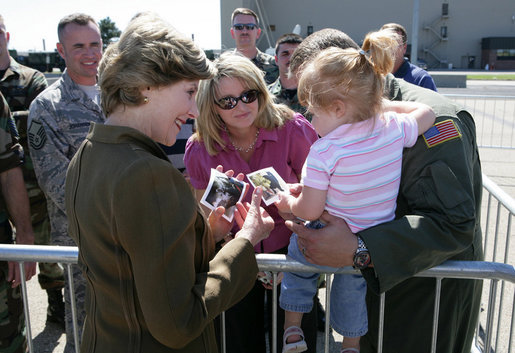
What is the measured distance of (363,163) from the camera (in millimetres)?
1879

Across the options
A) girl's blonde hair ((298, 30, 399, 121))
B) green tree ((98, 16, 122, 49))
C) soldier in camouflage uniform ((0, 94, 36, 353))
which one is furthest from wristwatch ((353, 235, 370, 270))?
green tree ((98, 16, 122, 49))

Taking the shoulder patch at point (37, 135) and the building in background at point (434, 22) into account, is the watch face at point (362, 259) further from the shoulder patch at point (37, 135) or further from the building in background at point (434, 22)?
the building in background at point (434, 22)

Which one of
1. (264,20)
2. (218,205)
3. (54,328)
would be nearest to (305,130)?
(218,205)

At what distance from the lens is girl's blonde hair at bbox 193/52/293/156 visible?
2889 millimetres

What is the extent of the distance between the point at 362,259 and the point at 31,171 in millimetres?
3312

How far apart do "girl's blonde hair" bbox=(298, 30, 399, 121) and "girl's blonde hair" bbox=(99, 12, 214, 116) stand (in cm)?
53

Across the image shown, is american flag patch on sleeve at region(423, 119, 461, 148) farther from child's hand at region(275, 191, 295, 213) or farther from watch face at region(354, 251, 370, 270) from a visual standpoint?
child's hand at region(275, 191, 295, 213)

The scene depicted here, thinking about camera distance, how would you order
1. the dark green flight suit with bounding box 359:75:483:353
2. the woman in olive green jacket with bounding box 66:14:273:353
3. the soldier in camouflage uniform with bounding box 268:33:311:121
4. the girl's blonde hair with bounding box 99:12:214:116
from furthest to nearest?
1. the soldier in camouflage uniform with bounding box 268:33:311:121
2. the dark green flight suit with bounding box 359:75:483:353
3. the girl's blonde hair with bounding box 99:12:214:116
4. the woman in olive green jacket with bounding box 66:14:273:353

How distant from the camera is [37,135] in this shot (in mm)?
3209

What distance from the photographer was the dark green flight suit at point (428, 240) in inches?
69.3

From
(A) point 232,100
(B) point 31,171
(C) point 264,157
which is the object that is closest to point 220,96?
(A) point 232,100

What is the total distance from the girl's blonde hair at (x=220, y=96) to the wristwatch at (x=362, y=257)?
134 cm

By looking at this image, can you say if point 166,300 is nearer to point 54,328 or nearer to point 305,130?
point 305,130

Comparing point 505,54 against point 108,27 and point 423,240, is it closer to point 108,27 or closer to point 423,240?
point 108,27
